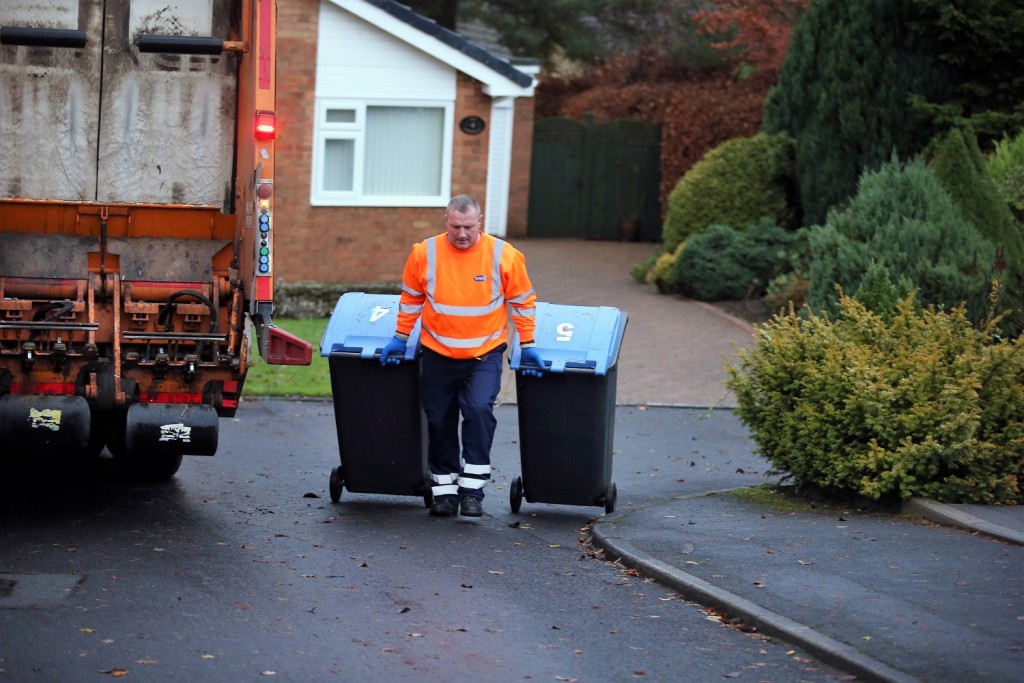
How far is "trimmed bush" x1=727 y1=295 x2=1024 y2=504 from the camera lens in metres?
7.88

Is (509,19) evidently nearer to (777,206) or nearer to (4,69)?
(777,206)

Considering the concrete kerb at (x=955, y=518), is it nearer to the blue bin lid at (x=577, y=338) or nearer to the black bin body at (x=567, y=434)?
the black bin body at (x=567, y=434)

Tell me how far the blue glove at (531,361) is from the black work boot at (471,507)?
702 mm

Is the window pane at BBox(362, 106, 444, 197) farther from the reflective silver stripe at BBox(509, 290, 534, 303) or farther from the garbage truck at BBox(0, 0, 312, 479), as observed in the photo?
the reflective silver stripe at BBox(509, 290, 534, 303)

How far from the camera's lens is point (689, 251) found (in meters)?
18.9

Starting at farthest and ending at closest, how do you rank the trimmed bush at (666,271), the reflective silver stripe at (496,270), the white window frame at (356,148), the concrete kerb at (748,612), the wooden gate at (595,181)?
1. the wooden gate at (595,181)
2. the trimmed bush at (666,271)
3. the white window frame at (356,148)
4. the reflective silver stripe at (496,270)
5. the concrete kerb at (748,612)

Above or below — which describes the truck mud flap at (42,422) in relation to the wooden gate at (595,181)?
below

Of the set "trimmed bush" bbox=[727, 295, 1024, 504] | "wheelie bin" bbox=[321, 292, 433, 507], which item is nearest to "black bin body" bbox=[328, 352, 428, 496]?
"wheelie bin" bbox=[321, 292, 433, 507]

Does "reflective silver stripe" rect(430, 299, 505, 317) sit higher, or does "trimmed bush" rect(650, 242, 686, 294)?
"reflective silver stripe" rect(430, 299, 505, 317)

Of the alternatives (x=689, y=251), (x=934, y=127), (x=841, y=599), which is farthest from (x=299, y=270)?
(x=841, y=599)

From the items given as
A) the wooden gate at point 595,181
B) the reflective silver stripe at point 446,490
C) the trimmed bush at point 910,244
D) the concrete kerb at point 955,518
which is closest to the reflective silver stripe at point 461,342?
the reflective silver stripe at point 446,490

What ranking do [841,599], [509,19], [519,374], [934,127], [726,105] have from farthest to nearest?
[509,19], [726,105], [934,127], [519,374], [841,599]

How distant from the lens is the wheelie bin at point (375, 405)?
787 centimetres

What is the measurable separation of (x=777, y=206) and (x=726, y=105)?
14.5ft
